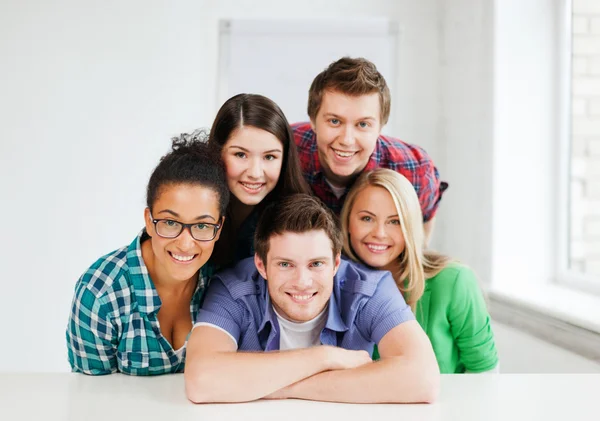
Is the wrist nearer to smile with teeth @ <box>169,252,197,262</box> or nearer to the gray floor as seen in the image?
smile with teeth @ <box>169,252,197,262</box>

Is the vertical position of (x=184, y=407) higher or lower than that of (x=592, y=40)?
lower

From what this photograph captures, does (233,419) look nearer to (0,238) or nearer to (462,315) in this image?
(462,315)

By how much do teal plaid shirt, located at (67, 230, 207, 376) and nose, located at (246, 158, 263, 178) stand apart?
0.36 meters

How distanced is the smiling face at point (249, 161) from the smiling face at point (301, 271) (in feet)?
0.64

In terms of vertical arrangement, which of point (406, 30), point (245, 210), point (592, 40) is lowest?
point (245, 210)

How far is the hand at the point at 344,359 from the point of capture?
4.91ft

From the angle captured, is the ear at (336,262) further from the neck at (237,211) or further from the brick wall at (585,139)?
the brick wall at (585,139)

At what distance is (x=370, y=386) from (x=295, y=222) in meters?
0.48

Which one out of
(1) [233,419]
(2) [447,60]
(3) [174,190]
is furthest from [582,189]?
(1) [233,419]

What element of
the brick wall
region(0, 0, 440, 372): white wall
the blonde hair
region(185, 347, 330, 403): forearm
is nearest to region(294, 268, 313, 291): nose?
region(185, 347, 330, 403): forearm

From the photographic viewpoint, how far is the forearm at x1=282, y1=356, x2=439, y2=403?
143 cm

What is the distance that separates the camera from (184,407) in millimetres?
1379

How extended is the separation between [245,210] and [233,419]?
798 mm

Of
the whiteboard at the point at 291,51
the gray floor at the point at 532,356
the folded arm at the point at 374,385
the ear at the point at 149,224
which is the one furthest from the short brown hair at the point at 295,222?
the whiteboard at the point at 291,51
